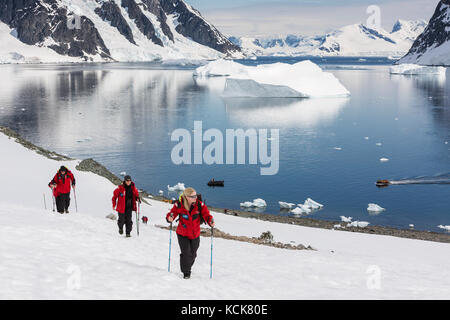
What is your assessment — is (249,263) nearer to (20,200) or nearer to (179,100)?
(20,200)

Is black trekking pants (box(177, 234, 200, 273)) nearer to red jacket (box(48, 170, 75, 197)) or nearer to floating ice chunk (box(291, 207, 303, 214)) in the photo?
red jacket (box(48, 170, 75, 197))

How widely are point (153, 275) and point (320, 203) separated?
777 inches

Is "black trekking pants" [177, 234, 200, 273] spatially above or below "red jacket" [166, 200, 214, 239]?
below

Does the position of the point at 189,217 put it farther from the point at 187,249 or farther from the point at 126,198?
the point at 126,198

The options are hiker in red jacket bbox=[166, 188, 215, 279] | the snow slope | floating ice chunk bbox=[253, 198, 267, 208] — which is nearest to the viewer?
the snow slope

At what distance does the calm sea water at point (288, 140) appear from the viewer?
29.5 metres

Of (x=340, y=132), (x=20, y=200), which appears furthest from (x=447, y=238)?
(x=340, y=132)

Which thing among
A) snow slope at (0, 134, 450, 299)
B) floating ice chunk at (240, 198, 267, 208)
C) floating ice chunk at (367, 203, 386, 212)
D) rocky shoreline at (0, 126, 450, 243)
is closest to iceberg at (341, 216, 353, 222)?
rocky shoreline at (0, 126, 450, 243)

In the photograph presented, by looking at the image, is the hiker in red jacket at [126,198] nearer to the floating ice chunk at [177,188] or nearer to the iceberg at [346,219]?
the iceberg at [346,219]

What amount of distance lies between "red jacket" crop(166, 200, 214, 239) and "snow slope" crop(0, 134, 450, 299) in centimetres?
103

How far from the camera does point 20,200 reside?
780 inches

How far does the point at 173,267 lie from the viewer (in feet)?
37.5

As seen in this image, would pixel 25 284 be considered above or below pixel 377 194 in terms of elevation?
above

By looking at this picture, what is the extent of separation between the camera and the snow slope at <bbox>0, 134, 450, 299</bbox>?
9023 millimetres
